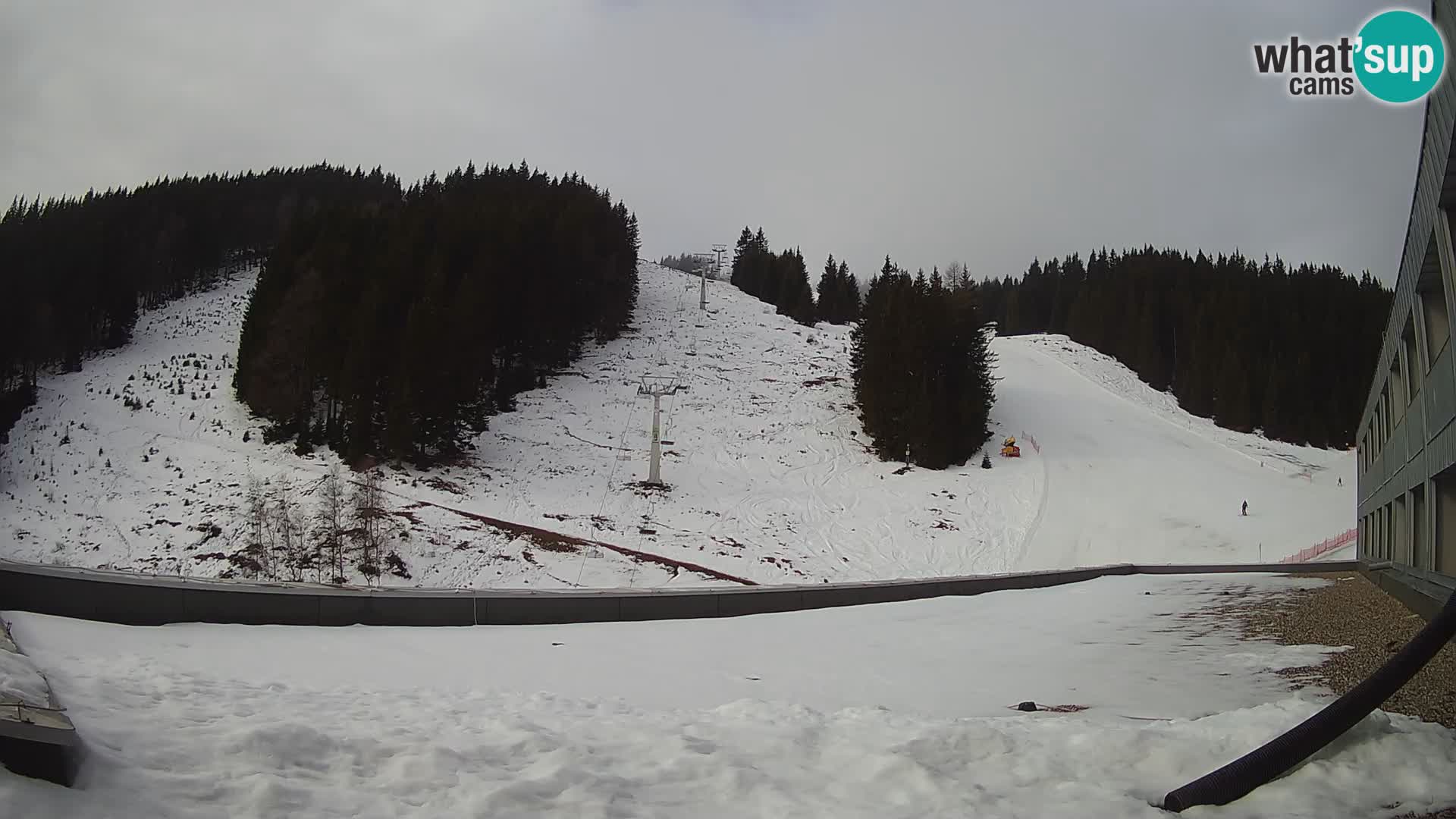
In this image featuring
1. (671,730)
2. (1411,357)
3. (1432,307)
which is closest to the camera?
(671,730)

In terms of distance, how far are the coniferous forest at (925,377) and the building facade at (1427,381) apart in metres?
22.8

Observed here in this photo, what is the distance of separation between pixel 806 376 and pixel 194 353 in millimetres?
35054

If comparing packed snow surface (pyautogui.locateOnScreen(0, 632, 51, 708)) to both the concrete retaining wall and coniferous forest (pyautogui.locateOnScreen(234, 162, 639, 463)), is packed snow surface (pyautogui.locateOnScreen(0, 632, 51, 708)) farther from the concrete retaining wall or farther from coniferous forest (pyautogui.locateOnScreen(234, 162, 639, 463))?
coniferous forest (pyautogui.locateOnScreen(234, 162, 639, 463))

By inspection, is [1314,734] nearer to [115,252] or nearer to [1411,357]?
[1411,357]

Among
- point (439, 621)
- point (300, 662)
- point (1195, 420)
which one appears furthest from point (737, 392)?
point (300, 662)

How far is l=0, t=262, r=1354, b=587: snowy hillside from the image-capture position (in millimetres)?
23328

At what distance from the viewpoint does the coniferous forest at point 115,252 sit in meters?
34.4

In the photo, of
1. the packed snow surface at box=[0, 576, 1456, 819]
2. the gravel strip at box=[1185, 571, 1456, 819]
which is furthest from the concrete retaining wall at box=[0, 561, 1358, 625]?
the gravel strip at box=[1185, 571, 1456, 819]

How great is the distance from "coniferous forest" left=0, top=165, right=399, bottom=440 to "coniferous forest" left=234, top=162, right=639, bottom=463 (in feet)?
27.1

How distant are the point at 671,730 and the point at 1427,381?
1011cm

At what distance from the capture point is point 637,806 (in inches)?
144

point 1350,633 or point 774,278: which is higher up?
point 774,278

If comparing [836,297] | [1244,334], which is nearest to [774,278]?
[836,297]

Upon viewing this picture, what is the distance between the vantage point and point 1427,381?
9.55 meters
